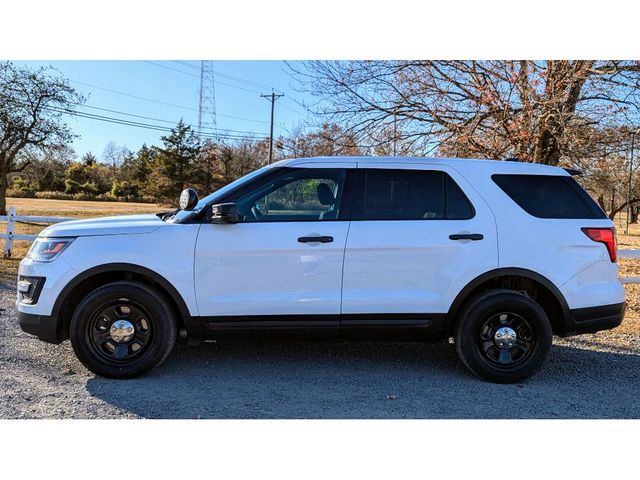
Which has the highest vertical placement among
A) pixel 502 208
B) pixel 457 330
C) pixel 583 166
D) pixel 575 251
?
pixel 583 166

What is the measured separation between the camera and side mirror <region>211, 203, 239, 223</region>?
3982 millimetres

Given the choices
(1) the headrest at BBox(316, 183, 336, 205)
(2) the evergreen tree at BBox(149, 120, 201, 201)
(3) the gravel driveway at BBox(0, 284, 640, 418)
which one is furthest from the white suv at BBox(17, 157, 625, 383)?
(2) the evergreen tree at BBox(149, 120, 201, 201)

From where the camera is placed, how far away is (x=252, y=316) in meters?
4.08

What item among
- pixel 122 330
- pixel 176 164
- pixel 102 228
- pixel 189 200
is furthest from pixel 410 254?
pixel 176 164

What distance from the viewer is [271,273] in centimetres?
405

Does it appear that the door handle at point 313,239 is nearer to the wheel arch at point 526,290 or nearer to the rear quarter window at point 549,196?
the wheel arch at point 526,290

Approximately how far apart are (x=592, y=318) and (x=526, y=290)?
0.57m

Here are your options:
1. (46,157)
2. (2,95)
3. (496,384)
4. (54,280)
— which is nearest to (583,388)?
(496,384)

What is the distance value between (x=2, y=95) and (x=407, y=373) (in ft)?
74.1

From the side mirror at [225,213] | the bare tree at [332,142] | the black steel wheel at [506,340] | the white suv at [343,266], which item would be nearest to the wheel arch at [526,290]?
the white suv at [343,266]

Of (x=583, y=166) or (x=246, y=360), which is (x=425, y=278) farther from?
(x=583, y=166)

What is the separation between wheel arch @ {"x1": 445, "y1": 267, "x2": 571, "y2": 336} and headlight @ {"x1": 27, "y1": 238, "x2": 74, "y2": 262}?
10.7ft

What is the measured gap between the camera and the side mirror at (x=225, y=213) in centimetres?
398

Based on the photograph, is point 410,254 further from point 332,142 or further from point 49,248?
point 332,142
